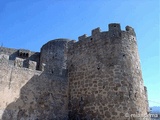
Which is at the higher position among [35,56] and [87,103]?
[35,56]

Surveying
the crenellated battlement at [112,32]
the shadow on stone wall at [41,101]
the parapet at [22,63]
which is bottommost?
the shadow on stone wall at [41,101]

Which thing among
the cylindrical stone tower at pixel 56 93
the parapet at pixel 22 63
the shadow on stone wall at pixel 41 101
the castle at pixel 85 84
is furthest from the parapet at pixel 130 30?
the parapet at pixel 22 63

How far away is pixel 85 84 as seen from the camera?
9.60 meters

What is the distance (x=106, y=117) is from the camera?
27.4 ft

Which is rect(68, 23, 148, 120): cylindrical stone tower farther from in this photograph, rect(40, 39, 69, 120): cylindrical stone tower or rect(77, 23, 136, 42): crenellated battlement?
rect(40, 39, 69, 120): cylindrical stone tower

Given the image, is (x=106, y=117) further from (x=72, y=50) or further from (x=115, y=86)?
(x=72, y=50)

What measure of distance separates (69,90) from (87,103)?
4.93 ft

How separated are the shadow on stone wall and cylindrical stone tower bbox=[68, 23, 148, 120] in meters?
A: 0.48

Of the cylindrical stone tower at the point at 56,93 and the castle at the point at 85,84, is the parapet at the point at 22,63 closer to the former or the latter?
the castle at the point at 85,84

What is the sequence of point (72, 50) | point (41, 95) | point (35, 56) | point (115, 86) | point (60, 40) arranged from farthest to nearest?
point (35, 56) < point (60, 40) < point (72, 50) < point (41, 95) < point (115, 86)

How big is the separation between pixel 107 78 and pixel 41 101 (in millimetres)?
3248

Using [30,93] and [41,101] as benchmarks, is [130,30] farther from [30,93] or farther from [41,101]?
[30,93]

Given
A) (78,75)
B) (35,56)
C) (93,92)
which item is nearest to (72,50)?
→ (78,75)

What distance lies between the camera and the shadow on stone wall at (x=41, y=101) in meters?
8.33
